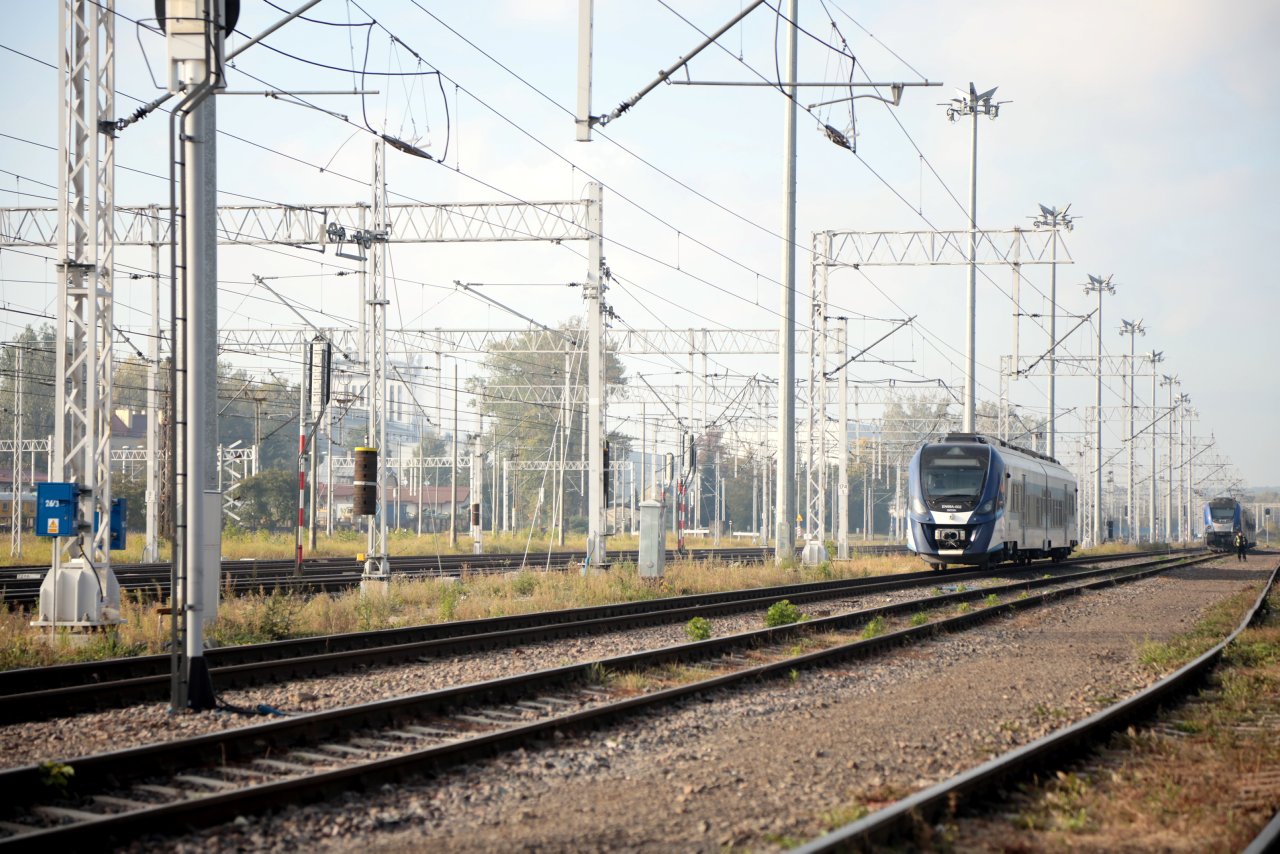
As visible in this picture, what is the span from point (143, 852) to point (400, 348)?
48.7 m

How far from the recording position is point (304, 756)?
8.35 metres

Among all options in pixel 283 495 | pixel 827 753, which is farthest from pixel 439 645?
pixel 283 495

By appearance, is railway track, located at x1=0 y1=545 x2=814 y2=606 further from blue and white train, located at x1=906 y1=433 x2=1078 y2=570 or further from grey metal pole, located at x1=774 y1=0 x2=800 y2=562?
blue and white train, located at x1=906 y1=433 x2=1078 y2=570

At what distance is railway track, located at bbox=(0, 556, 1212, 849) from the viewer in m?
6.62

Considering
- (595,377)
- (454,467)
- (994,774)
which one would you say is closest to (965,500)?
(595,377)

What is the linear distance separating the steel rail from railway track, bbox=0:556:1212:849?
2.97 metres

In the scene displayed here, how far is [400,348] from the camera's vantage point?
53812 millimetres

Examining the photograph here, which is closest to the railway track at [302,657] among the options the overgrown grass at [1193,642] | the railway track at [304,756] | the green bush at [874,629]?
the railway track at [304,756]

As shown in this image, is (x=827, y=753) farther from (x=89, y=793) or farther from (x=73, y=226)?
(x=73, y=226)

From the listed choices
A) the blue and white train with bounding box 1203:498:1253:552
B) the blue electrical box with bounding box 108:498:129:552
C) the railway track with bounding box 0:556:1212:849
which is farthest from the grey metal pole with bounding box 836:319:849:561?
the blue and white train with bounding box 1203:498:1253:552

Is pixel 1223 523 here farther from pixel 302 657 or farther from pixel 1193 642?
pixel 302 657

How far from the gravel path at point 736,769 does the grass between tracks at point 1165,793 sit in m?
0.70

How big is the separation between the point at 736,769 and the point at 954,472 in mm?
24476

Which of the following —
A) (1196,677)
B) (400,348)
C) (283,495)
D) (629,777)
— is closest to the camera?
(629,777)
